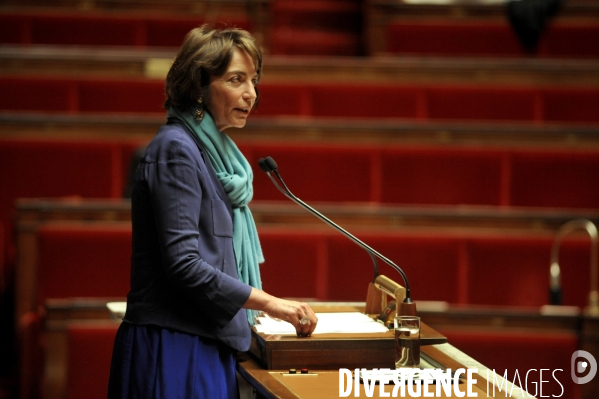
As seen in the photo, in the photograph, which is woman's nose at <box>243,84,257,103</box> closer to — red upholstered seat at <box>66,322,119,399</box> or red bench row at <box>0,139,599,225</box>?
red upholstered seat at <box>66,322,119,399</box>

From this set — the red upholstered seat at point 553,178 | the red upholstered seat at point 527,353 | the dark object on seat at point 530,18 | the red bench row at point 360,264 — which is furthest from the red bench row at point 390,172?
the dark object on seat at point 530,18

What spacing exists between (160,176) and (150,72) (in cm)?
96

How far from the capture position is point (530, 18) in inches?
66.6

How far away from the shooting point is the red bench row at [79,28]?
5.68ft

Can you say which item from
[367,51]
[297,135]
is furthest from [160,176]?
[367,51]

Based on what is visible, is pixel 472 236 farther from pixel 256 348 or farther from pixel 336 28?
pixel 336 28

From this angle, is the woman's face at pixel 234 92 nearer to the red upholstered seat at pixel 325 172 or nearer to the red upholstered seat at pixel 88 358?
the red upholstered seat at pixel 88 358

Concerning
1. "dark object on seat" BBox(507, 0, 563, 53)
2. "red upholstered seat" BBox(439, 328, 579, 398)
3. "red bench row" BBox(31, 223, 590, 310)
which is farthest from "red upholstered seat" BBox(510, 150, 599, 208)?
"dark object on seat" BBox(507, 0, 563, 53)

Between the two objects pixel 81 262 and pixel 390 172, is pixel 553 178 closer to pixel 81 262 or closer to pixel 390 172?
pixel 390 172

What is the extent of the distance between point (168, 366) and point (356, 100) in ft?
3.23

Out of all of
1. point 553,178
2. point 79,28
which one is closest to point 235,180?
point 553,178

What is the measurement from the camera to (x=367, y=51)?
1.78m

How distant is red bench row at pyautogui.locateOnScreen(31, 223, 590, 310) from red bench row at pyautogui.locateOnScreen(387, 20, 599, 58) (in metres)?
0.73

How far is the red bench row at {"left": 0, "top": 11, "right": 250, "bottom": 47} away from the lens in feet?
5.68
